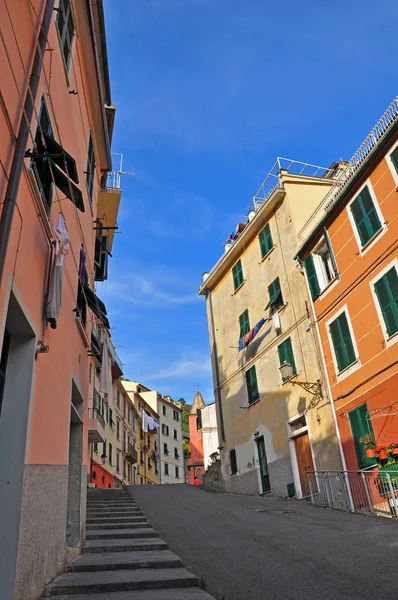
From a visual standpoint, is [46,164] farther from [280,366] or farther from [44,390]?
[280,366]

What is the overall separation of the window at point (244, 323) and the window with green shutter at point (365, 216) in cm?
870

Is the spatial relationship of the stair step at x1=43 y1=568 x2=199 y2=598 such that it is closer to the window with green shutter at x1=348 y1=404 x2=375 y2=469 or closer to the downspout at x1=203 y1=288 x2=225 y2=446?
the window with green shutter at x1=348 y1=404 x2=375 y2=469

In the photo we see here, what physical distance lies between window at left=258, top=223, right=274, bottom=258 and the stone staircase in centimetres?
1470

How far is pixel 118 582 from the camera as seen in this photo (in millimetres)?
5633

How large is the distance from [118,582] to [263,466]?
51.3ft

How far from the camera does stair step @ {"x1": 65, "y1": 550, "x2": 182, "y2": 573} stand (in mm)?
6547

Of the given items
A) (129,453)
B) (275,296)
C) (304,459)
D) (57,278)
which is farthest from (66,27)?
(129,453)

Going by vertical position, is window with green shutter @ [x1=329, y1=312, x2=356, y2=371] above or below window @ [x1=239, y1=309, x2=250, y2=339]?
below

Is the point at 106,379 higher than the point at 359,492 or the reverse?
higher

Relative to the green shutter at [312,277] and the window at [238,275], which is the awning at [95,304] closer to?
the green shutter at [312,277]

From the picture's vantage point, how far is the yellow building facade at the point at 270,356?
699 inches

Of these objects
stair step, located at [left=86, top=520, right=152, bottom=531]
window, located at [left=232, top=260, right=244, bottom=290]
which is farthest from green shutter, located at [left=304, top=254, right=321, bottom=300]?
stair step, located at [left=86, top=520, right=152, bottom=531]

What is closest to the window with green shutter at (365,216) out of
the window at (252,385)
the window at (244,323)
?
the window at (244,323)

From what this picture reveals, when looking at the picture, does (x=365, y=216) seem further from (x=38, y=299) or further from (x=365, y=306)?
(x=38, y=299)
